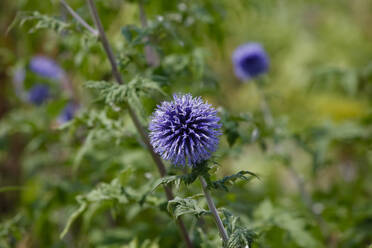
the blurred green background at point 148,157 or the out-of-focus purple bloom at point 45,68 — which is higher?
the out-of-focus purple bloom at point 45,68

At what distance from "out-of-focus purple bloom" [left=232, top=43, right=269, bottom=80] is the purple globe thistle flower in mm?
1659

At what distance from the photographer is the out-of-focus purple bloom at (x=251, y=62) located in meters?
2.59

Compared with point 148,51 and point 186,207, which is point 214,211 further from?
point 148,51

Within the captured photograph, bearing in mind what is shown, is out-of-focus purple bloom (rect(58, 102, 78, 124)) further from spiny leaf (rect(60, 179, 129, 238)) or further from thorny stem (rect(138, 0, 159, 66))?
spiny leaf (rect(60, 179, 129, 238))

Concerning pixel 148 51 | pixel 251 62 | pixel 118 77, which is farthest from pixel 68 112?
pixel 118 77

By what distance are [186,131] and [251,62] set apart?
1.72 meters

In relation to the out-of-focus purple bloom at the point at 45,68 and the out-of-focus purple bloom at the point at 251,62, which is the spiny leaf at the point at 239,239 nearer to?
the out-of-focus purple bloom at the point at 251,62

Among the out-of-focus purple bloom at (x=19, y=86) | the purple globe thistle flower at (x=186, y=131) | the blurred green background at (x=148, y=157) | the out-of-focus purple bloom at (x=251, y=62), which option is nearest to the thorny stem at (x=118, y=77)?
the blurred green background at (x=148, y=157)

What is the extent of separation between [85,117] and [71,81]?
1.55m

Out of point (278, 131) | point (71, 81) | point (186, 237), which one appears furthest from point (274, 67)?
point (186, 237)

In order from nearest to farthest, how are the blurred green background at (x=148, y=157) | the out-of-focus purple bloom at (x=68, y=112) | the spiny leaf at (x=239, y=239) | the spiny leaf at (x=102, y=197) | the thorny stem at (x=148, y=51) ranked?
1. the spiny leaf at (x=239, y=239)
2. the spiny leaf at (x=102, y=197)
3. the blurred green background at (x=148, y=157)
4. the thorny stem at (x=148, y=51)
5. the out-of-focus purple bloom at (x=68, y=112)

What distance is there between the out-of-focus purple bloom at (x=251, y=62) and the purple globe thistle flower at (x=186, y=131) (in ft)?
5.44

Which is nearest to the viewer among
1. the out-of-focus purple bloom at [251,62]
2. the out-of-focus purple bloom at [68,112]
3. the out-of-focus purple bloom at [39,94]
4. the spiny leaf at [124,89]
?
the spiny leaf at [124,89]

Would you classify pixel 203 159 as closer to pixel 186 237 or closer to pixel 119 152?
pixel 186 237
